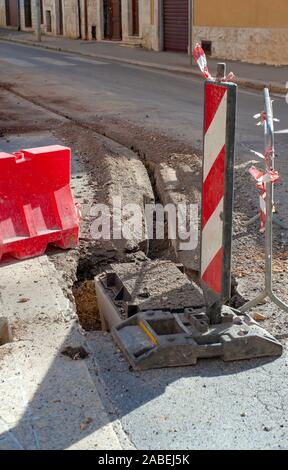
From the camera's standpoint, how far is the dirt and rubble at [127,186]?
5230 millimetres

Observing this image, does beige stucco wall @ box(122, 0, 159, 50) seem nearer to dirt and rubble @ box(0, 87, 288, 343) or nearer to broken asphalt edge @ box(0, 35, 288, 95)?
broken asphalt edge @ box(0, 35, 288, 95)

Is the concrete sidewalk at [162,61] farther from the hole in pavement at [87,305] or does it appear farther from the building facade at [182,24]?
the hole in pavement at [87,305]

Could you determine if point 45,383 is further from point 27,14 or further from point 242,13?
point 27,14

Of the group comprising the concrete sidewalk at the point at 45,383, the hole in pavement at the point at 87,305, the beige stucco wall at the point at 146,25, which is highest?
the beige stucco wall at the point at 146,25

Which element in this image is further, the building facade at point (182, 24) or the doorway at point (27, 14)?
the doorway at point (27, 14)

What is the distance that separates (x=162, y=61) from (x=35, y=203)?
1770cm

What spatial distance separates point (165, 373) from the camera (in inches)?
147

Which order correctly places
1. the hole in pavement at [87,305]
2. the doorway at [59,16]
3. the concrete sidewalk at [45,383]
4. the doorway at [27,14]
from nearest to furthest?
1. the concrete sidewalk at [45,383]
2. the hole in pavement at [87,305]
3. the doorway at [59,16]
4. the doorway at [27,14]

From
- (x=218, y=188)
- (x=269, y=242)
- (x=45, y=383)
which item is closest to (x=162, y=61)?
(x=269, y=242)

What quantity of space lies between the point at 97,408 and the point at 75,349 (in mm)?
592

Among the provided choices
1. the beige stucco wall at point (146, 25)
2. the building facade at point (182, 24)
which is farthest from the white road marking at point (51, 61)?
the beige stucco wall at point (146, 25)

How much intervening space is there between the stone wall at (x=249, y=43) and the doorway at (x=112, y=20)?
336 inches

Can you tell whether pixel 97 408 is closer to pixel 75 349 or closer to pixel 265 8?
pixel 75 349
